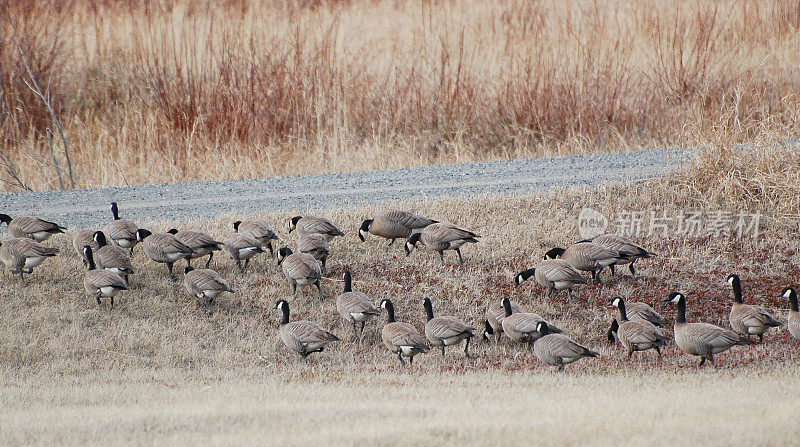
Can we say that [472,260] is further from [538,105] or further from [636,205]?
[538,105]

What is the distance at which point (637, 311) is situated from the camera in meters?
11.1

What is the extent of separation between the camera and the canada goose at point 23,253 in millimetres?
11898

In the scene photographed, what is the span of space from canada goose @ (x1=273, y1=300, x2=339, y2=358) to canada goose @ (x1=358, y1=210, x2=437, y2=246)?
3120mm

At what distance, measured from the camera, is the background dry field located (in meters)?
7.11

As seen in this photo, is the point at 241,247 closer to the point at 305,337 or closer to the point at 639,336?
the point at 305,337

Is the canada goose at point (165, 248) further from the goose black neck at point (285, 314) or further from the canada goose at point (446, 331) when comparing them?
the canada goose at point (446, 331)

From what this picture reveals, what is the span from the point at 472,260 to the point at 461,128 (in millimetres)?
8284

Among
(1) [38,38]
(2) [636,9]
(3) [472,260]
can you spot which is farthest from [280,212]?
(2) [636,9]

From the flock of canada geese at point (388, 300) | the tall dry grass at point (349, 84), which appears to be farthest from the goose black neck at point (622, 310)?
the tall dry grass at point (349, 84)

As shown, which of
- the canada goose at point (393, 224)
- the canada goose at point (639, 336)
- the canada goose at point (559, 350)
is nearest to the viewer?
the canada goose at point (559, 350)

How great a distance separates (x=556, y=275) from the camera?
463 inches

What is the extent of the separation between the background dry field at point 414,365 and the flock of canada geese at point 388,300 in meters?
0.28

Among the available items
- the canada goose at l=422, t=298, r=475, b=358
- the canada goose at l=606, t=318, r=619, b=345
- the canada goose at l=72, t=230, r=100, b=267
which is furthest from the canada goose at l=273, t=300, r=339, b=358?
the canada goose at l=72, t=230, r=100, b=267

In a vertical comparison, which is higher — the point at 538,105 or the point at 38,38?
the point at 38,38
